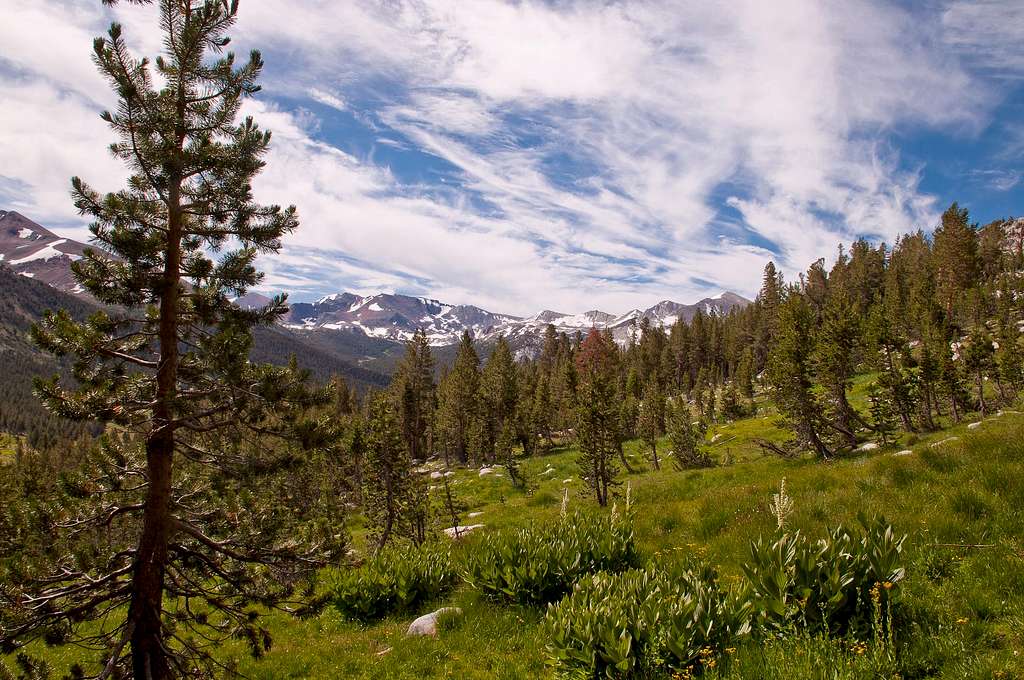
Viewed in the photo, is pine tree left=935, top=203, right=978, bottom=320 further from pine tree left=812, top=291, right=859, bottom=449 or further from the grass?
the grass

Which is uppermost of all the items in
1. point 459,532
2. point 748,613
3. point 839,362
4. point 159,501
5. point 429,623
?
point 839,362

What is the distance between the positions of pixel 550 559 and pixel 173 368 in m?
7.39

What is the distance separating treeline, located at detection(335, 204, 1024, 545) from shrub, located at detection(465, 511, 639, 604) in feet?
16.1

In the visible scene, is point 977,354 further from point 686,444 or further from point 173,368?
point 173,368

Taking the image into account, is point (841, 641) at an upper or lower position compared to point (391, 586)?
upper

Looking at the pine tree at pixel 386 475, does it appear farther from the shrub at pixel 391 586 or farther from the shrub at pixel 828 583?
the shrub at pixel 828 583

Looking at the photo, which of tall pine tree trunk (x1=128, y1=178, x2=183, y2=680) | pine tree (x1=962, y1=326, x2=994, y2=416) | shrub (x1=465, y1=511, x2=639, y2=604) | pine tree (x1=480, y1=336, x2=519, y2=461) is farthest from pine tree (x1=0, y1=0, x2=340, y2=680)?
pine tree (x1=480, y1=336, x2=519, y2=461)

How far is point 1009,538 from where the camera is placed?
6.33 m

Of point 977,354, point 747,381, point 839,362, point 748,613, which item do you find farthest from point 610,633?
point 747,381

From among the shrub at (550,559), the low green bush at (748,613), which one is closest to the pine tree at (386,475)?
the shrub at (550,559)

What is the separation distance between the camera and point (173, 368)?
7.11m

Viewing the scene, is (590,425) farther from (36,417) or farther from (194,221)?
(36,417)

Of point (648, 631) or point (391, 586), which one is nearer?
point (648, 631)

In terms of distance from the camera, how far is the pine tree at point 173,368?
6.52 meters
